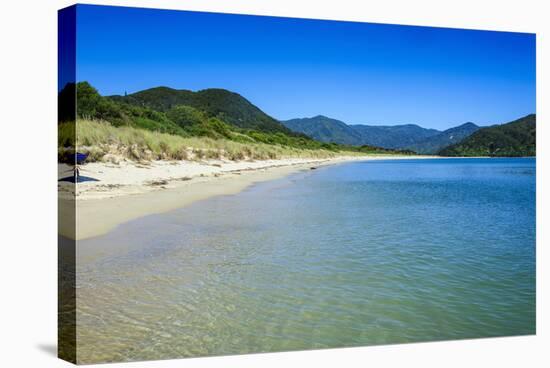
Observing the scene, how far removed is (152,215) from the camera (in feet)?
22.1

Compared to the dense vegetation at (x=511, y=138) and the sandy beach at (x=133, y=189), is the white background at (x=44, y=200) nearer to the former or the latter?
the sandy beach at (x=133, y=189)

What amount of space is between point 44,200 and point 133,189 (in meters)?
3.74

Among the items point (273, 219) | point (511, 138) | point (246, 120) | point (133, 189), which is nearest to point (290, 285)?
point (273, 219)

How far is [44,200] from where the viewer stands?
435 centimetres

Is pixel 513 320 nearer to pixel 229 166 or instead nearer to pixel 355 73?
pixel 355 73

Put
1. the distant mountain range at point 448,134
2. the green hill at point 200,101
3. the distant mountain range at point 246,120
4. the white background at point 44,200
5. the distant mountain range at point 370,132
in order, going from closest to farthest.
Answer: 1. the white background at point 44,200
2. the distant mountain range at point 246,120
3. the green hill at point 200,101
4. the distant mountain range at point 448,134
5. the distant mountain range at point 370,132

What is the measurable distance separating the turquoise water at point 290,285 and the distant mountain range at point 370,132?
1348mm

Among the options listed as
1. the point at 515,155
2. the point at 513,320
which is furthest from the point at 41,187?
the point at 515,155

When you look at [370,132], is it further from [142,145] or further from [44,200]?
[44,200]

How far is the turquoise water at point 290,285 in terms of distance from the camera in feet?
11.7

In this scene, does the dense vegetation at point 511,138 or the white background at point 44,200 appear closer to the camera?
the white background at point 44,200

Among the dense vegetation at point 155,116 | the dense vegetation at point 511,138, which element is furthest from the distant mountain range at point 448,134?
the dense vegetation at point 155,116

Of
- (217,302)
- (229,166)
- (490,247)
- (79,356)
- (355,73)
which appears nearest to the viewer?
(79,356)

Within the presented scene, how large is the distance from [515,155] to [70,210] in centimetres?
583
